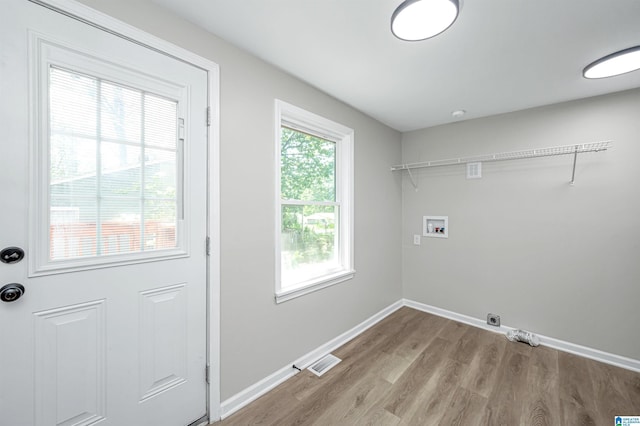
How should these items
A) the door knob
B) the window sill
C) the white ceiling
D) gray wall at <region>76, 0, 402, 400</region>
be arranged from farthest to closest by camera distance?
1. the window sill
2. gray wall at <region>76, 0, 402, 400</region>
3. the white ceiling
4. the door knob

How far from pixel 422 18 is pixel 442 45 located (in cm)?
42

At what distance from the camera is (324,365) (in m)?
2.21

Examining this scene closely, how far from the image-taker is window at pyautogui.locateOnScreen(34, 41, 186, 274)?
1.10 meters

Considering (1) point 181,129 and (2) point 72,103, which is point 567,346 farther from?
(2) point 72,103

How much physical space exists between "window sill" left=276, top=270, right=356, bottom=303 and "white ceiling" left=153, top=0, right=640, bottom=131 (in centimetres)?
178

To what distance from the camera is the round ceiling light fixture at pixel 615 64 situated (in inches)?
65.1

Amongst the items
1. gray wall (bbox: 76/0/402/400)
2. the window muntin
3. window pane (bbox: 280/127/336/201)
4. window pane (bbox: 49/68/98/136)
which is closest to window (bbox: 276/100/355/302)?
window pane (bbox: 280/127/336/201)

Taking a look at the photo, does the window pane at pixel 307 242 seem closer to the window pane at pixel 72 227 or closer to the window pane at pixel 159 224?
the window pane at pixel 159 224

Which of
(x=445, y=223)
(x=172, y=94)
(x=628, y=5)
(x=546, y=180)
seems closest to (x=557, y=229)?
(x=546, y=180)

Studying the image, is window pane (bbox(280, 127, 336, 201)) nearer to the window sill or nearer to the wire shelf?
the window sill

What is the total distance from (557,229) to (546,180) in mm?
509

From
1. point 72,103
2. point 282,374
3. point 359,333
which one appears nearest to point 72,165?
point 72,103

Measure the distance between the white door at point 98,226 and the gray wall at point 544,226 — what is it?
288 cm

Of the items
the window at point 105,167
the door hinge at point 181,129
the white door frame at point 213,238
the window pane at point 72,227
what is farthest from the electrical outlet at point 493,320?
the window pane at point 72,227
